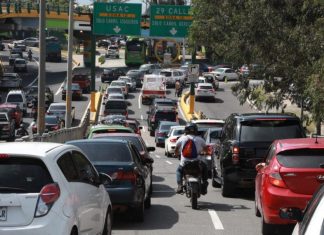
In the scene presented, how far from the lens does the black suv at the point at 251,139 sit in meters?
16.9

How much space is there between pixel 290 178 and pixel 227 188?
6.21 m

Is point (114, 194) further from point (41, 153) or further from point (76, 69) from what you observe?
point (76, 69)

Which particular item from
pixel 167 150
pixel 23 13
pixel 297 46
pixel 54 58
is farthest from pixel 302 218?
A: pixel 54 58

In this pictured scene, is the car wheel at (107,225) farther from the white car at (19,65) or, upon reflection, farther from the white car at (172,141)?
the white car at (19,65)

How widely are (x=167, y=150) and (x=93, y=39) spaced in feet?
72.7

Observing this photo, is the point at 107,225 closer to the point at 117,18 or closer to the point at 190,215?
the point at 190,215

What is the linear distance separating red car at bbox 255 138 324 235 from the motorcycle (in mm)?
3453

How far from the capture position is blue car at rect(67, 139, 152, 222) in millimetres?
13445

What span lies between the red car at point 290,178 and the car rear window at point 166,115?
41.5 metres

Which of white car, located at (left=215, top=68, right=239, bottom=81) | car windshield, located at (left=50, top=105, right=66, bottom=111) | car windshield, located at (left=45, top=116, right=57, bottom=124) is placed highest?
car windshield, located at (left=45, top=116, right=57, bottom=124)

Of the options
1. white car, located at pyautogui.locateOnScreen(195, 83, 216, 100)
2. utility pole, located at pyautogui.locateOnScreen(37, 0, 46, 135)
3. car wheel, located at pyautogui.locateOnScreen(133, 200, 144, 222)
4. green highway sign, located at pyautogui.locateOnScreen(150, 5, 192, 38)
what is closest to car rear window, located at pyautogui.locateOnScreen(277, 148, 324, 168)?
car wheel, located at pyautogui.locateOnScreen(133, 200, 144, 222)

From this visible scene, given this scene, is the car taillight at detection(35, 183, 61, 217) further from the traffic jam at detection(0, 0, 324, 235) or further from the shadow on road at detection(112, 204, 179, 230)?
the shadow on road at detection(112, 204, 179, 230)

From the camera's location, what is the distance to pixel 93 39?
58.0m

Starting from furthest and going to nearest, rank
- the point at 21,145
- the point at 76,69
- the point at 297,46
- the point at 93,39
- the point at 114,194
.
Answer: the point at 76,69 < the point at 93,39 < the point at 297,46 < the point at 114,194 < the point at 21,145
